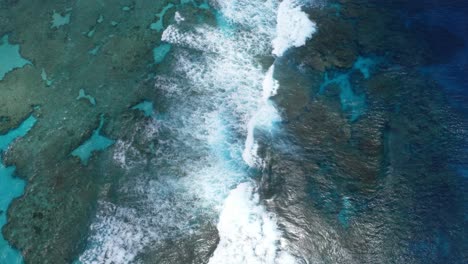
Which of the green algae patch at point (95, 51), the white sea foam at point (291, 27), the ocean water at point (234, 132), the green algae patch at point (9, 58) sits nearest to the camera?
the ocean water at point (234, 132)

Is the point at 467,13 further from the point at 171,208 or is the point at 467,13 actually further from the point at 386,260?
the point at 171,208

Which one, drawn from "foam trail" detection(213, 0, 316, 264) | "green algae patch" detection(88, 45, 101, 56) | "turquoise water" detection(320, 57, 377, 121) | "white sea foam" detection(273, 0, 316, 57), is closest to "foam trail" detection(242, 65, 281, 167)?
"foam trail" detection(213, 0, 316, 264)

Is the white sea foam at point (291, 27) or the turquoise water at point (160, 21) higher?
the white sea foam at point (291, 27)

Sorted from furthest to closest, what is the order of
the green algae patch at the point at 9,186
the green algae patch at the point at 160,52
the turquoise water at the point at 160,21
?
the turquoise water at the point at 160,21 < the green algae patch at the point at 160,52 < the green algae patch at the point at 9,186

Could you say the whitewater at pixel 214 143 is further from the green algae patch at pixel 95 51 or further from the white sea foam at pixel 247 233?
the green algae patch at pixel 95 51

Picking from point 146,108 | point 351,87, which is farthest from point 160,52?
point 351,87

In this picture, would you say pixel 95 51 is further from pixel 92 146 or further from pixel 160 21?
pixel 92 146

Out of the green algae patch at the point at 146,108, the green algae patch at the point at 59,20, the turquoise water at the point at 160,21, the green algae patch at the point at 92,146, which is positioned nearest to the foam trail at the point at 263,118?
the green algae patch at the point at 146,108
